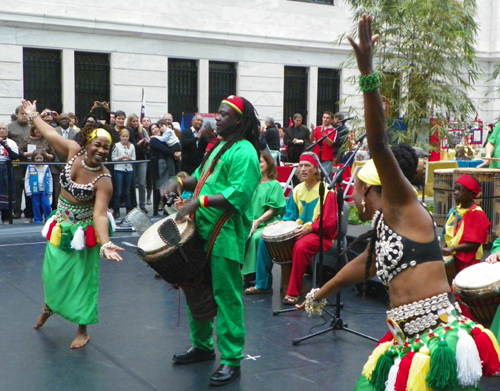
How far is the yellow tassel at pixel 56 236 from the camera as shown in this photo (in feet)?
19.1

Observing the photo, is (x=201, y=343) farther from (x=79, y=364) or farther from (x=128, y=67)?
(x=128, y=67)

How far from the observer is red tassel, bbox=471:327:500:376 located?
3064mm

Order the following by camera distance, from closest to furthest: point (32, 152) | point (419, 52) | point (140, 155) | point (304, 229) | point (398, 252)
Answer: point (398, 252), point (304, 229), point (32, 152), point (140, 155), point (419, 52)

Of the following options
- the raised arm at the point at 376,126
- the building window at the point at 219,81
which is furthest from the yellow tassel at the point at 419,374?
the building window at the point at 219,81

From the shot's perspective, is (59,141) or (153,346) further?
(59,141)

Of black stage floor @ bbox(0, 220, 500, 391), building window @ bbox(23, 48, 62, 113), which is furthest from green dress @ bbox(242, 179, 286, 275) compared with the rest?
building window @ bbox(23, 48, 62, 113)

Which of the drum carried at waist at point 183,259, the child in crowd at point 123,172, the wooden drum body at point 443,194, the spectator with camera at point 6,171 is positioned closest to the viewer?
the drum carried at waist at point 183,259

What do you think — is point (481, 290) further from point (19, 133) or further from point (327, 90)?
point (327, 90)

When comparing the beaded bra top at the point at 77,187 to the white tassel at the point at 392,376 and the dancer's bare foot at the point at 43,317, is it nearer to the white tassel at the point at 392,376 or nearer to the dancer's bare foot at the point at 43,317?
the dancer's bare foot at the point at 43,317

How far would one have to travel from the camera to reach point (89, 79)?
62.5ft

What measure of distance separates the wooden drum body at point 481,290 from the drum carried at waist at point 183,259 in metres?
1.83

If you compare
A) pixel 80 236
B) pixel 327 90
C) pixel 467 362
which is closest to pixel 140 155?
pixel 80 236

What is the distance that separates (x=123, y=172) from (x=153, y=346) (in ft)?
22.6

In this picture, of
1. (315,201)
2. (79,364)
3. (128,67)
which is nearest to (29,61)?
(128,67)
